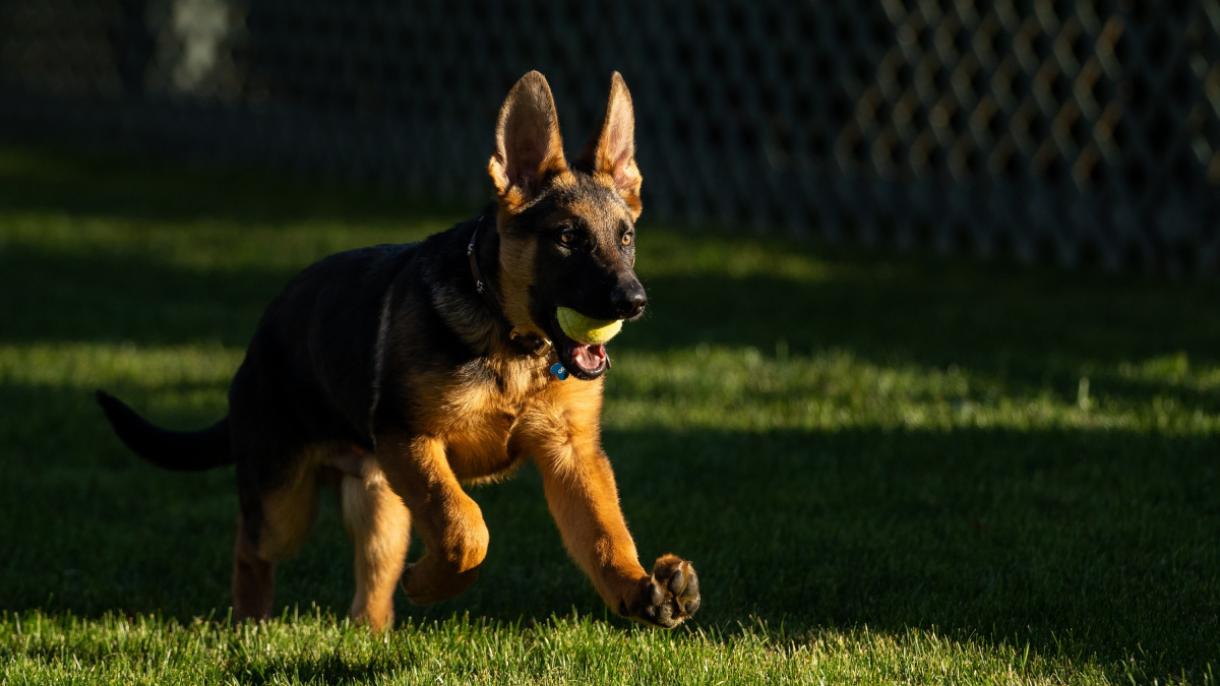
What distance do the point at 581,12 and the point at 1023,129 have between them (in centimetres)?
423

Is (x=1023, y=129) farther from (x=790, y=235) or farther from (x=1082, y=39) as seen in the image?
(x=790, y=235)

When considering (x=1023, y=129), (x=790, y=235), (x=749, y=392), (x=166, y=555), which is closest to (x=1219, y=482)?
(x=749, y=392)

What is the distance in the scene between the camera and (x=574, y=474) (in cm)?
371

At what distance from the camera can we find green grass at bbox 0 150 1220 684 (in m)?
3.60

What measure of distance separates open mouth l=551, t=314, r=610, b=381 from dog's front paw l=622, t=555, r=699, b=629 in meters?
0.47

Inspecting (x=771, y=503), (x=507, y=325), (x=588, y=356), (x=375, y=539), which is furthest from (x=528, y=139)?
(x=771, y=503)

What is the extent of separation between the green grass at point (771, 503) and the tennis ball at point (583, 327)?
683 mm

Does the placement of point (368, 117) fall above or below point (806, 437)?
above

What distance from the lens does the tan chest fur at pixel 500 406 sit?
3.64 m

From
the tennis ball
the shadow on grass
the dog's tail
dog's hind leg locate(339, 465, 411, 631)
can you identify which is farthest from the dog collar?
the dog's tail

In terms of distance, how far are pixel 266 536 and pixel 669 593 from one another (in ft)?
4.05

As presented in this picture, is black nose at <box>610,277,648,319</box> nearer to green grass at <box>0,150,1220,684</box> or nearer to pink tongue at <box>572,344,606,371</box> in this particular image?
pink tongue at <box>572,344,606,371</box>

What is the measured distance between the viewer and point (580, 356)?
11.8ft

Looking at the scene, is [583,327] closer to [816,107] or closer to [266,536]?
[266,536]
